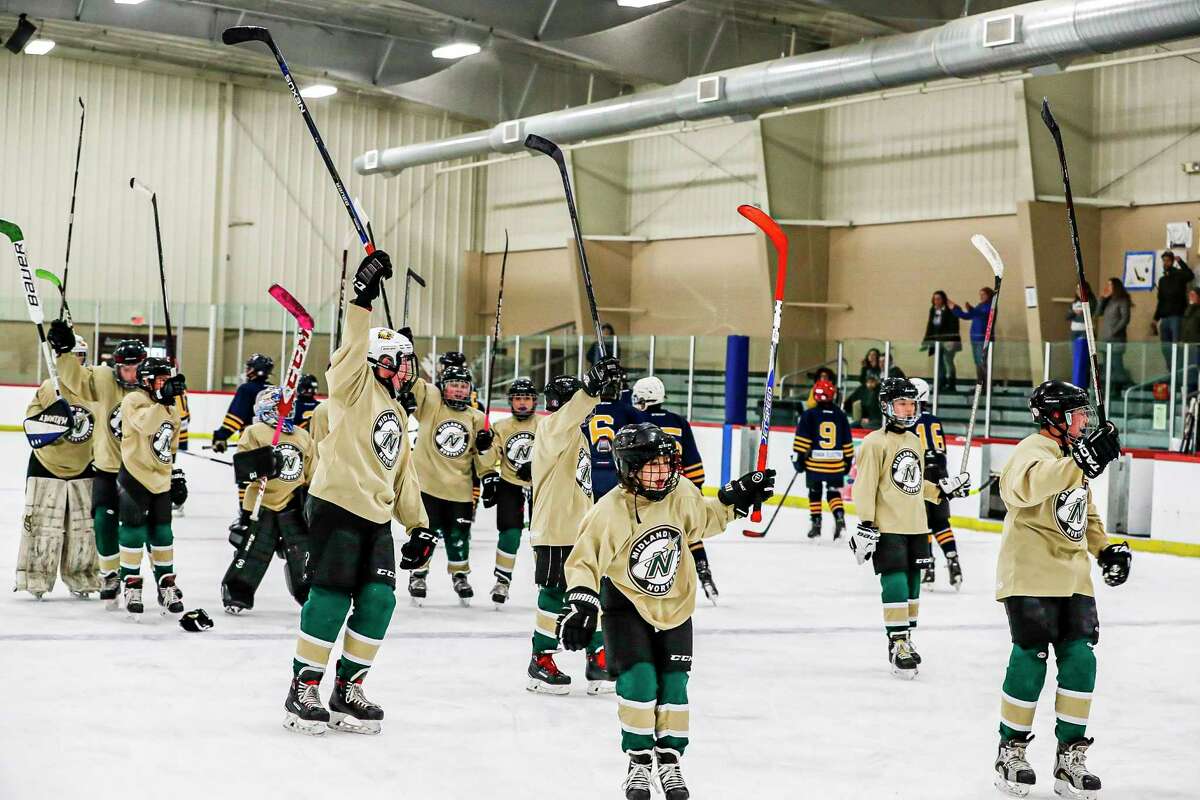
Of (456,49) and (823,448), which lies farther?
(456,49)

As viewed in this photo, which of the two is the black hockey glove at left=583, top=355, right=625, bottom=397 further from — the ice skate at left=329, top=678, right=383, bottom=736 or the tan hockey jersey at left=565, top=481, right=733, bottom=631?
the tan hockey jersey at left=565, top=481, right=733, bottom=631

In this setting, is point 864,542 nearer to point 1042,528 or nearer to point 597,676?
point 597,676

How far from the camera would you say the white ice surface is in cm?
401

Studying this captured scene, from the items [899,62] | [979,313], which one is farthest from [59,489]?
[979,313]

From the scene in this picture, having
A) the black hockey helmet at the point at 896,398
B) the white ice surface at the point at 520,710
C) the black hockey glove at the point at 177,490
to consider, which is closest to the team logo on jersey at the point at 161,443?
the black hockey glove at the point at 177,490

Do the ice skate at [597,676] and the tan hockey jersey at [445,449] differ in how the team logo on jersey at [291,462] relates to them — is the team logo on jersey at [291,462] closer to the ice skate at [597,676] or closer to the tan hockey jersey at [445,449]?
the tan hockey jersey at [445,449]

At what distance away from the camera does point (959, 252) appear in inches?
703

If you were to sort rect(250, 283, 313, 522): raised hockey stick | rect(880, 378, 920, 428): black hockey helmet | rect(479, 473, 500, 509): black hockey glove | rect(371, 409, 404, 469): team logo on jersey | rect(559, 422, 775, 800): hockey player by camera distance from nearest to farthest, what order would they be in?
rect(559, 422, 775, 800): hockey player
rect(371, 409, 404, 469): team logo on jersey
rect(880, 378, 920, 428): black hockey helmet
rect(250, 283, 313, 522): raised hockey stick
rect(479, 473, 500, 509): black hockey glove

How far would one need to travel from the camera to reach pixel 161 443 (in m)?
6.36

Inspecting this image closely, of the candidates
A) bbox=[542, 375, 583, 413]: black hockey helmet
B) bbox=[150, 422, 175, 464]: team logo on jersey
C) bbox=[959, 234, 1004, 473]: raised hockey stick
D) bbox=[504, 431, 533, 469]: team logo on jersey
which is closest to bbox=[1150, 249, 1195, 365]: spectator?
bbox=[959, 234, 1004, 473]: raised hockey stick

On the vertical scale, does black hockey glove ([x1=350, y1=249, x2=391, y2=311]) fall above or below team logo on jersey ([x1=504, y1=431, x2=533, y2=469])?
→ above

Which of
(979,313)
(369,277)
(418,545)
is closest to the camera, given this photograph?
(369,277)

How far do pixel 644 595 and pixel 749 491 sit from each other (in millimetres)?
442

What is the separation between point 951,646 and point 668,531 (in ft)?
11.1
